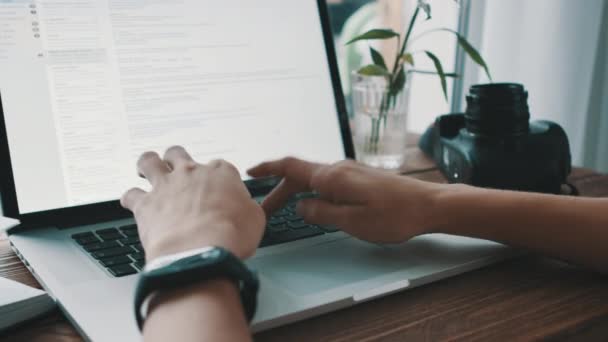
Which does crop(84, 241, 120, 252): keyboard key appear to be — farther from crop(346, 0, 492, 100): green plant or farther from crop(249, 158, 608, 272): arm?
crop(346, 0, 492, 100): green plant

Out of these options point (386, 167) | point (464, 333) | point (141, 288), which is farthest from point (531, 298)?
point (386, 167)

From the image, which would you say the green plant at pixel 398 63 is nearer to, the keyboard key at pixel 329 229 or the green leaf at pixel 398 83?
the green leaf at pixel 398 83

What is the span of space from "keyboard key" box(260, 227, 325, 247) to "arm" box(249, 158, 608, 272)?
0.02 meters

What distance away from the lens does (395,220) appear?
537 millimetres

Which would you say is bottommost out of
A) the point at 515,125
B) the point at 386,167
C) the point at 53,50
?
the point at 386,167

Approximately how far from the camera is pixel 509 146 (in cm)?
71

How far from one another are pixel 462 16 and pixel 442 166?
772 millimetres

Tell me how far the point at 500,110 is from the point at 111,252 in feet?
1.68

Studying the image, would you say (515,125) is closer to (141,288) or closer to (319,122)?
(319,122)

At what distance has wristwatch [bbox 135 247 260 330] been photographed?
1.16 feet

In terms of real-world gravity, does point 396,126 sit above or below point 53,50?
below

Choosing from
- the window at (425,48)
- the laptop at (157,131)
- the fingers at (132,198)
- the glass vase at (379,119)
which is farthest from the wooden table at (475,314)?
the window at (425,48)

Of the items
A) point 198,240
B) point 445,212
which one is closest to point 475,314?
point 445,212

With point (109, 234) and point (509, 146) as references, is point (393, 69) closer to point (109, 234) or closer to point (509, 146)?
point (509, 146)
